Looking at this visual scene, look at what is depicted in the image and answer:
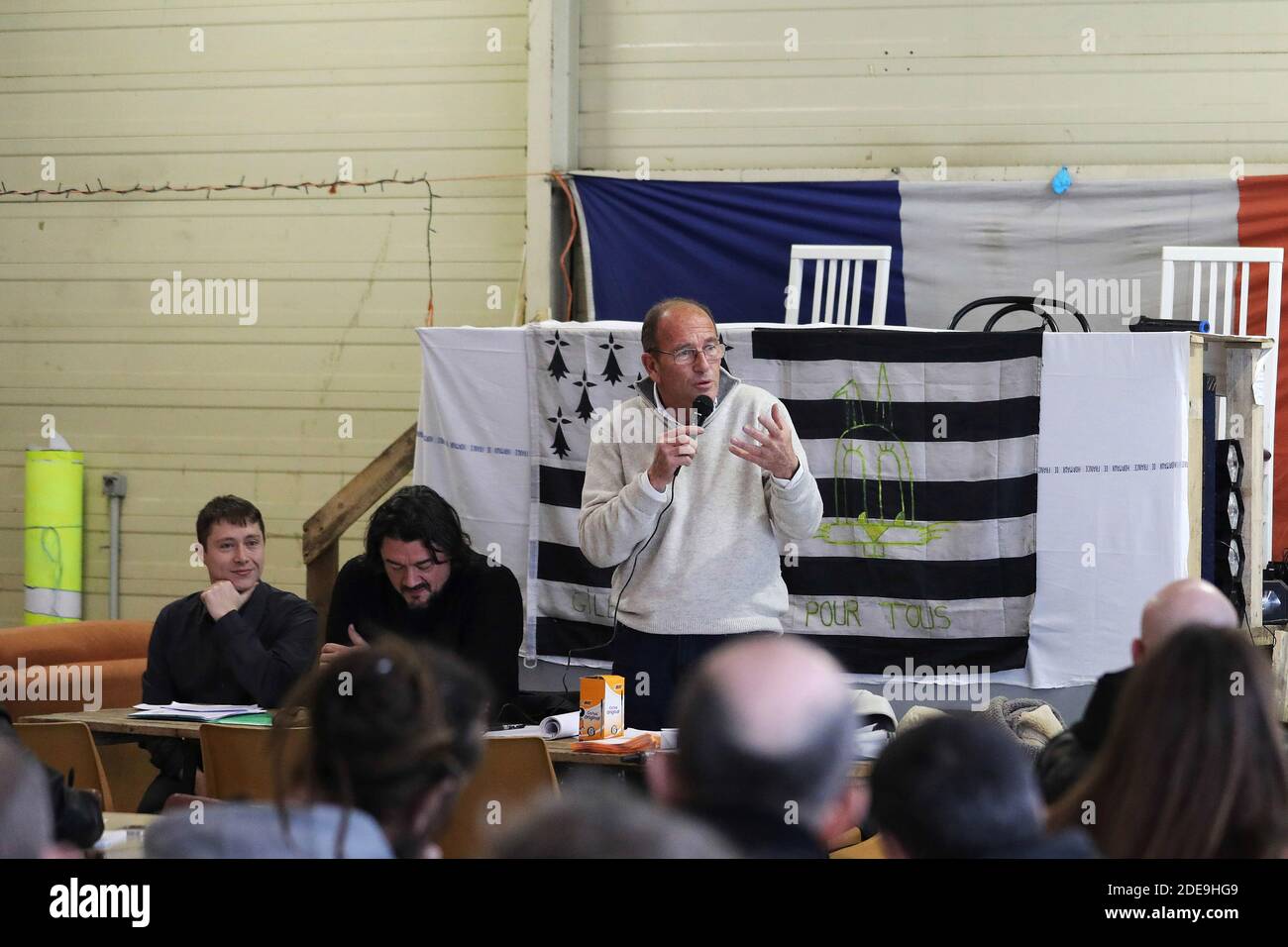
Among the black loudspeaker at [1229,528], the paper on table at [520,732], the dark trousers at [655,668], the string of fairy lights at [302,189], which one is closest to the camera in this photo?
the paper on table at [520,732]

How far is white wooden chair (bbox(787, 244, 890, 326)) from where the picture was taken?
23.1 feet

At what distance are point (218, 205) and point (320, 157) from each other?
27.5 inches

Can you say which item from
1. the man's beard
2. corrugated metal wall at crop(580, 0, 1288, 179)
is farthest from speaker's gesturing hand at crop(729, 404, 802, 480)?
corrugated metal wall at crop(580, 0, 1288, 179)

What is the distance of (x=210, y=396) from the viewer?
8.46 m

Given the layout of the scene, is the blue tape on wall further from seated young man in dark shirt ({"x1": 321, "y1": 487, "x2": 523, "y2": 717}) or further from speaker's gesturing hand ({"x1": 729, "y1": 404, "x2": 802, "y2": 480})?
speaker's gesturing hand ({"x1": 729, "y1": 404, "x2": 802, "y2": 480})

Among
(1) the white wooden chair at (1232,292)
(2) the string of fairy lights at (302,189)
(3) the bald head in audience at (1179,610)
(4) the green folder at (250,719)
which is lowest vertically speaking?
→ (4) the green folder at (250,719)

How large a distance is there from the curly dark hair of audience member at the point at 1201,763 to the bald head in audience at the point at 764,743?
411mm

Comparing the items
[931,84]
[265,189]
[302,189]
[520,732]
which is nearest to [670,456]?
[520,732]

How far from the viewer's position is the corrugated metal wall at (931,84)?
23.9 feet

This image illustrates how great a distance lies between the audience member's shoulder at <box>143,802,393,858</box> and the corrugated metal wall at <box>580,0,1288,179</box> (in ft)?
20.6

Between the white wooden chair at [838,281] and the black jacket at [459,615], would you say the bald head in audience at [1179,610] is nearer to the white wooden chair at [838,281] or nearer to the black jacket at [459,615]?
the black jacket at [459,615]

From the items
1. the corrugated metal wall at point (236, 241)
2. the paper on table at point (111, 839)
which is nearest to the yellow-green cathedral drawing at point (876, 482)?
the corrugated metal wall at point (236, 241)

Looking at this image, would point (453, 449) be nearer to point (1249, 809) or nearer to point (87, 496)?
point (87, 496)
